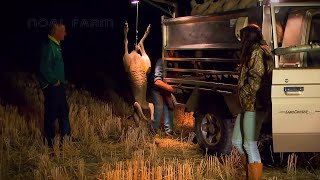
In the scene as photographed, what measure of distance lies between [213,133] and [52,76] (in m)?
2.60

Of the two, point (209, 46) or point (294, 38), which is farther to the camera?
point (209, 46)

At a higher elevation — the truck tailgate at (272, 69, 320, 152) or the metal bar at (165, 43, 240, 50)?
the metal bar at (165, 43, 240, 50)

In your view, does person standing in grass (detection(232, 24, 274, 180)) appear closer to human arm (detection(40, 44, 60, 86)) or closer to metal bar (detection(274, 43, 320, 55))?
metal bar (detection(274, 43, 320, 55))

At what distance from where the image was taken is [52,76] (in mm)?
8383

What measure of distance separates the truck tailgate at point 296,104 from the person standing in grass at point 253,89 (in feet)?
0.58

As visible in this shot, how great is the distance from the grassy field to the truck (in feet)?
Answer: 1.71

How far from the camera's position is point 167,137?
32.2ft

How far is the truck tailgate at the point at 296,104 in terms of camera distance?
20.5 ft

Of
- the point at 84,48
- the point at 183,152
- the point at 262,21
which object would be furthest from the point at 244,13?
the point at 84,48

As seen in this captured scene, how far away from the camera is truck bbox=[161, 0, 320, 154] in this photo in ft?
20.6

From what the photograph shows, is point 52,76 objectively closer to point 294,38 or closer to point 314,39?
point 294,38

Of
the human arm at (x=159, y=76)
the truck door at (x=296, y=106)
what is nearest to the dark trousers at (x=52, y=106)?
the human arm at (x=159, y=76)

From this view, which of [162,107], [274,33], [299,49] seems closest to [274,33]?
[274,33]

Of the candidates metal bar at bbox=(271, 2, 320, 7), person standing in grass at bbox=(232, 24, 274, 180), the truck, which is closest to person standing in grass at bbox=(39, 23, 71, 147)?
the truck
